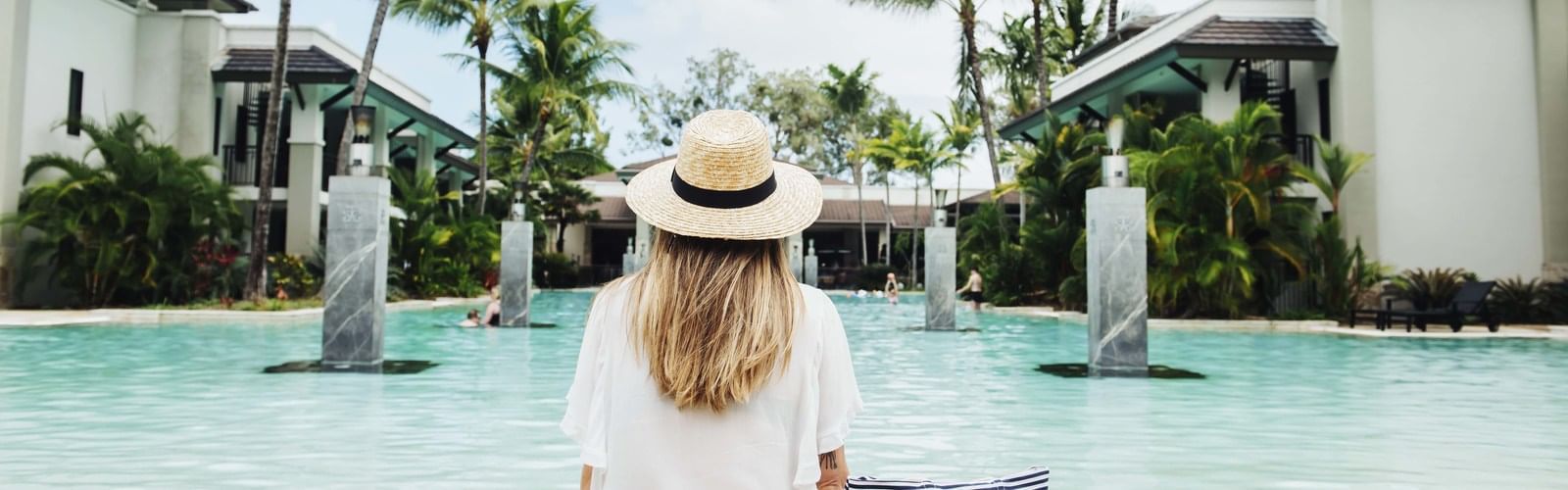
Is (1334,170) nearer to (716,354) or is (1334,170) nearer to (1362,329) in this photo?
(1362,329)

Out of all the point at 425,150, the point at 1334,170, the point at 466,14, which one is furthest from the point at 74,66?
the point at 1334,170

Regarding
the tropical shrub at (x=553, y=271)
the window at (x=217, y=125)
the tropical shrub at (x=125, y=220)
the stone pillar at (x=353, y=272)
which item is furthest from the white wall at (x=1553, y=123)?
the tropical shrub at (x=553, y=271)

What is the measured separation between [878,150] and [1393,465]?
34.2 m

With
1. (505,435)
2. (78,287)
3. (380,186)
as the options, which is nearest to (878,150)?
(78,287)

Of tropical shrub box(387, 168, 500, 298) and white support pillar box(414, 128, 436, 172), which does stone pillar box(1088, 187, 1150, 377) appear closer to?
tropical shrub box(387, 168, 500, 298)

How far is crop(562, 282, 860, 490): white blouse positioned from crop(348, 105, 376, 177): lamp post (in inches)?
341

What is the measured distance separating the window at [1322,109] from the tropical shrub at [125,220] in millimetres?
20528

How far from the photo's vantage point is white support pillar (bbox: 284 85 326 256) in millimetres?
24297

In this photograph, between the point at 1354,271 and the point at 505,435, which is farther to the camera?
the point at 1354,271

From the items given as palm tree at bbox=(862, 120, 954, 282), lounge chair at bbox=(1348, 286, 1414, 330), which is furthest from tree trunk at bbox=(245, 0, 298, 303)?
palm tree at bbox=(862, 120, 954, 282)

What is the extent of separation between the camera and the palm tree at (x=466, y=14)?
27.8 m

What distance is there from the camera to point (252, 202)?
83.0 ft

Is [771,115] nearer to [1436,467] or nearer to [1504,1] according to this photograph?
[1504,1]

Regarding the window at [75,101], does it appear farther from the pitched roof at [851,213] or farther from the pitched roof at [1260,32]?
the pitched roof at [851,213]
